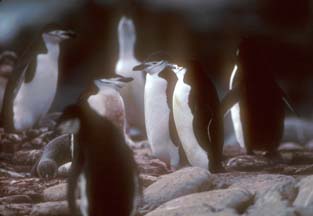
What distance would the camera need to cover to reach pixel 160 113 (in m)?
3.18

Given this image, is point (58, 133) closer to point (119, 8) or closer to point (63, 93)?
point (63, 93)

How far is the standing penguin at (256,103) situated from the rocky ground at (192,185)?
6cm

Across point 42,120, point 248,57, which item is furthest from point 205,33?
point 42,120

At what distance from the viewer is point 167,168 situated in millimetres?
3100

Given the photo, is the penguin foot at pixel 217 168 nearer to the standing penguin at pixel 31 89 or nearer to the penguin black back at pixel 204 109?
the penguin black back at pixel 204 109

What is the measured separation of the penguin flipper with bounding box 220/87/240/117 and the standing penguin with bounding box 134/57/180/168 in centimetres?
24

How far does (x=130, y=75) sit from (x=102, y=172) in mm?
613

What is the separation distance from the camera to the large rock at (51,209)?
2881mm

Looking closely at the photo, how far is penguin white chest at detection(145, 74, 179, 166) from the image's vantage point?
10.4 feet

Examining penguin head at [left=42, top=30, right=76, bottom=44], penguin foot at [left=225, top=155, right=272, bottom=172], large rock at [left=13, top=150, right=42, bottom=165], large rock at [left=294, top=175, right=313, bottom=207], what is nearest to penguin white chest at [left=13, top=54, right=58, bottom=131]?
penguin head at [left=42, top=30, right=76, bottom=44]

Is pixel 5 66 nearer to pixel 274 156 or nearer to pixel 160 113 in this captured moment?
pixel 160 113

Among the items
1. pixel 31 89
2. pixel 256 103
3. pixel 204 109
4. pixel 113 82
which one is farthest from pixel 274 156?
pixel 31 89

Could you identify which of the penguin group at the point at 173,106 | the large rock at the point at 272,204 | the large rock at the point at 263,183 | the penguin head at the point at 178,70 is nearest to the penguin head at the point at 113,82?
the penguin group at the point at 173,106

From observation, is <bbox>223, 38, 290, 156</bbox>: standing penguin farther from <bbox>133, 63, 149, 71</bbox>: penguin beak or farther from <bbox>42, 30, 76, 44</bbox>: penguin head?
<bbox>42, 30, 76, 44</bbox>: penguin head
